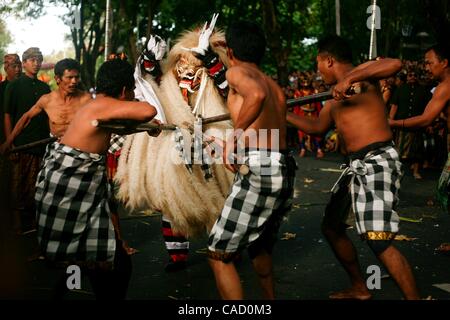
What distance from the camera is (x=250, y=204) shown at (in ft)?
13.6

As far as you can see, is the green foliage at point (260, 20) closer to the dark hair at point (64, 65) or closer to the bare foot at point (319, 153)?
the bare foot at point (319, 153)

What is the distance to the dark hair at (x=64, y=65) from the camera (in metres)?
6.30

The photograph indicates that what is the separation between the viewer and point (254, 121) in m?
4.13

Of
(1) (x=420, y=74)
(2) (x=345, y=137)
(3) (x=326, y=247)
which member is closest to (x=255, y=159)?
(2) (x=345, y=137)

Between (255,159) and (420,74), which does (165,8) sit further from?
(255,159)

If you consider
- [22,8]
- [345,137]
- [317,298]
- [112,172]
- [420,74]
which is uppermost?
[22,8]

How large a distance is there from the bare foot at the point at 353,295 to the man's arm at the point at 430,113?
4.37ft

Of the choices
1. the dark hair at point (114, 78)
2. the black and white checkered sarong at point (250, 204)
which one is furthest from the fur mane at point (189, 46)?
the black and white checkered sarong at point (250, 204)

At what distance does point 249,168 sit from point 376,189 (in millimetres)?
968

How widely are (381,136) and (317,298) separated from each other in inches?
54.1

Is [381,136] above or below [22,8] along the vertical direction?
below

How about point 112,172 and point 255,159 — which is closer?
point 255,159
